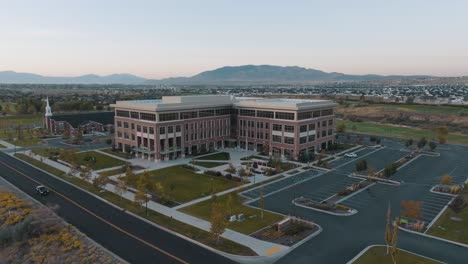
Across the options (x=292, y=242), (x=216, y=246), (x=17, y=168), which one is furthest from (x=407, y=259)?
(x=17, y=168)

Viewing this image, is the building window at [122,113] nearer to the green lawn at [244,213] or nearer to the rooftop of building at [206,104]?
the rooftop of building at [206,104]

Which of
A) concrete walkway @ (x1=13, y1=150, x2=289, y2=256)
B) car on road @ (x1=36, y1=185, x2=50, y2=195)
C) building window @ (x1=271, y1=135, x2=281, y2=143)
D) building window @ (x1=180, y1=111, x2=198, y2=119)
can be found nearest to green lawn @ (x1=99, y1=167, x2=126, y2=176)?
concrete walkway @ (x1=13, y1=150, x2=289, y2=256)

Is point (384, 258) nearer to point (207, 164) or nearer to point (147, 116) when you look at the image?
point (207, 164)

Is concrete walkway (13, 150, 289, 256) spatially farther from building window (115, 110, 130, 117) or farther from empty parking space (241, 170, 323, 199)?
building window (115, 110, 130, 117)

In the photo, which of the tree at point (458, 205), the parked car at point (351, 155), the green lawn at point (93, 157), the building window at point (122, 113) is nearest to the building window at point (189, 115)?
the building window at point (122, 113)

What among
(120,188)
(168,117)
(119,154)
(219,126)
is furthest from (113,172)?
(219,126)
